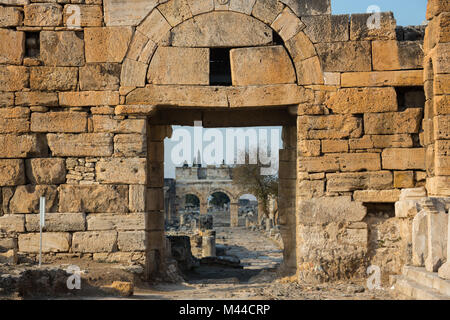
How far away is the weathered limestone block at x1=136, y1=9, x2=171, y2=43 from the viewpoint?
28.2 feet

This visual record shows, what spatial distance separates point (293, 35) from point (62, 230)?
500 cm

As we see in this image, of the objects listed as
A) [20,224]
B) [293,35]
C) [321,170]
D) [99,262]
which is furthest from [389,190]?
[20,224]

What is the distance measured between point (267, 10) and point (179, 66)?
1.76 metres

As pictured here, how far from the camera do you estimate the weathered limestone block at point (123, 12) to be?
859 centimetres

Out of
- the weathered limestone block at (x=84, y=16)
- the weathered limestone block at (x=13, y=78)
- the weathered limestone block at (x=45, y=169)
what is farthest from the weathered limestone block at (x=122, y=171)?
the weathered limestone block at (x=84, y=16)

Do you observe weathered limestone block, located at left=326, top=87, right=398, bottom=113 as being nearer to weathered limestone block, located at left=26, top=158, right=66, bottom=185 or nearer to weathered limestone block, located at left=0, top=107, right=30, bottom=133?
weathered limestone block, located at left=26, top=158, right=66, bottom=185

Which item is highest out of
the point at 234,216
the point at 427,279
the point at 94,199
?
the point at 94,199

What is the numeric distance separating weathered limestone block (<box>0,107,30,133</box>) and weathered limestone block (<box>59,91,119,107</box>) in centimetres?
65

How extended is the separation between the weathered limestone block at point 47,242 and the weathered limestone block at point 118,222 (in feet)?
1.46

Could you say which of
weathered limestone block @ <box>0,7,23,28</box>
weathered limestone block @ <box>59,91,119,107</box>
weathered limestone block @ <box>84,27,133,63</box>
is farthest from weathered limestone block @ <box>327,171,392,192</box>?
weathered limestone block @ <box>0,7,23,28</box>

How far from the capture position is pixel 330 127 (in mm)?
8469

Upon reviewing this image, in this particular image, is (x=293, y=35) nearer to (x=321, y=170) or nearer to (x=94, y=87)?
(x=321, y=170)

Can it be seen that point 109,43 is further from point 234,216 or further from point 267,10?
point 234,216

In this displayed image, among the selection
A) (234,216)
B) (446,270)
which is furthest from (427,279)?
(234,216)
